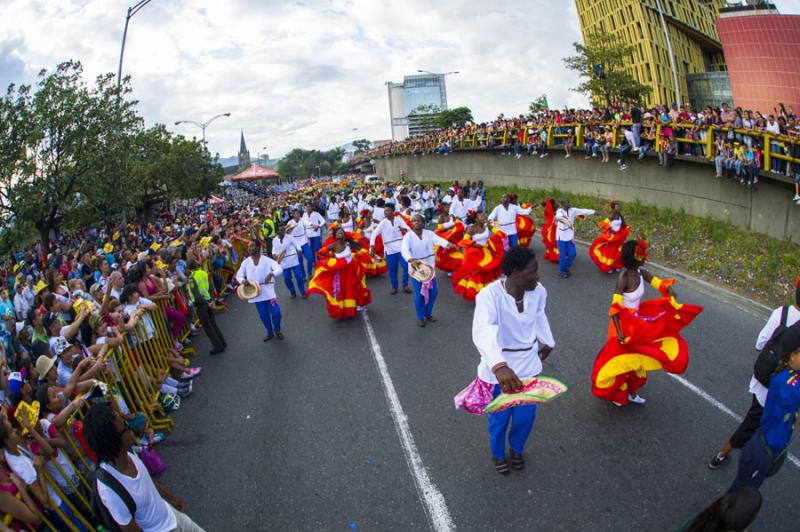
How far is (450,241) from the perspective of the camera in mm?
10328

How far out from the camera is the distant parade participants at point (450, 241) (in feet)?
33.8

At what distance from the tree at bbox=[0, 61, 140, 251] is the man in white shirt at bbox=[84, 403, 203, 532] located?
41.1ft

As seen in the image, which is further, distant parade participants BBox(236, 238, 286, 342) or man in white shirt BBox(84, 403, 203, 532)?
distant parade participants BBox(236, 238, 286, 342)

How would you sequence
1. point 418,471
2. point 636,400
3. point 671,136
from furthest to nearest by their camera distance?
point 671,136 → point 636,400 → point 418,471

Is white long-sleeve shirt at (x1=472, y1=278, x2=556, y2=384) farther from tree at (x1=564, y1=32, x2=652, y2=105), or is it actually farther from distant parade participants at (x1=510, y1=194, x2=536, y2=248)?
tree at (x1=564, y1=32, x2=652, y2=105)

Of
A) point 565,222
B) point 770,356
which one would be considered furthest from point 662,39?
point 770,356

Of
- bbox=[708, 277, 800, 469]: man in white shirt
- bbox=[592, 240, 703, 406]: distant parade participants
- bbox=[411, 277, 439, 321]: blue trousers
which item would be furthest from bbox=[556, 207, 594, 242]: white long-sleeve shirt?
bbox=[708, 277, 800, 469]: man in white shirt

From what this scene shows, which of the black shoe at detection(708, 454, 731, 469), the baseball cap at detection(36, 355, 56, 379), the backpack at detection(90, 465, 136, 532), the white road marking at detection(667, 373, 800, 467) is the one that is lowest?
the black shoe at detection(708, 454, 731, 469)

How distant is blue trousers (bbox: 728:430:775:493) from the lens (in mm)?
3277

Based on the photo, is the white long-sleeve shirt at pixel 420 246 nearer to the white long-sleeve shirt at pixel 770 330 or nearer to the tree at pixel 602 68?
the white long-sleeve shirt at pixel 770 330

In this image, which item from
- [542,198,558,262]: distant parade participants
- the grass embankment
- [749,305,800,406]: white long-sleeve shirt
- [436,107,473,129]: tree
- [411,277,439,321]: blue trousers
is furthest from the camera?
[436,107,473,129]: tree

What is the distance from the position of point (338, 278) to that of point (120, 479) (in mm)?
5922

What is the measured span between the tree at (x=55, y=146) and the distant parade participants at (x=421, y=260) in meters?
10.6

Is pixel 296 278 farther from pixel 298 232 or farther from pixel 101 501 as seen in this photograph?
pixel 101 501
